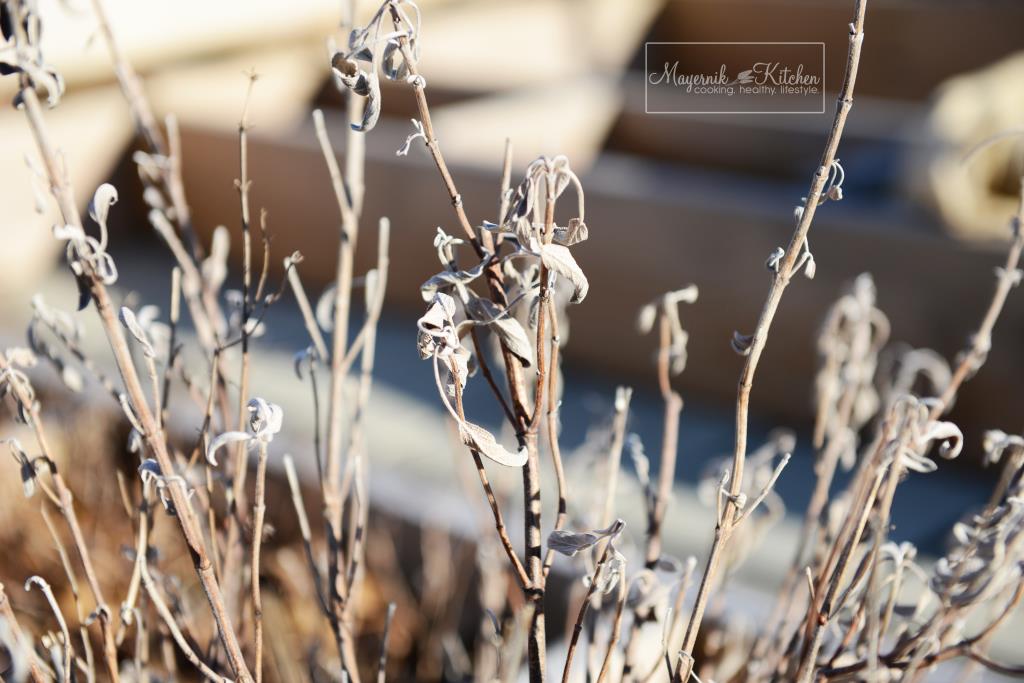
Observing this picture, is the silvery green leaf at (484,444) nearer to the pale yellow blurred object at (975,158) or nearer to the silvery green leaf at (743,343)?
the silvery green leaf at (743,343)

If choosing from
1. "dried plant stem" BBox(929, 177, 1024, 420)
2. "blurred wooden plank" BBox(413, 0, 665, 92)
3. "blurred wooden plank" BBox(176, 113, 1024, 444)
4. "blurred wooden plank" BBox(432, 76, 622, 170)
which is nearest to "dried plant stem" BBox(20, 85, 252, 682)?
"dried plant stem" BBox(929, 177, 1024, 420)

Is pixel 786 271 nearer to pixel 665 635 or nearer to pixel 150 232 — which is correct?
pixel 665 635

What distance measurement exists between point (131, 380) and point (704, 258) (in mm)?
2061

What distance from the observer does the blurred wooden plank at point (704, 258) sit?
2.14 metres

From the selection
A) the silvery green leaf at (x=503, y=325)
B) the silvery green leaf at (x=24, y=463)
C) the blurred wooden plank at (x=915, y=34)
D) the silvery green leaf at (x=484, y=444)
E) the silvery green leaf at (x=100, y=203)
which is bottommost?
the silvery green leaf at (x=484, y=444)

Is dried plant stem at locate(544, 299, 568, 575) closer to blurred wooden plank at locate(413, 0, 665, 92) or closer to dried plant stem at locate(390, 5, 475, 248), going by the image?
dried plant stem at locate(390, 5, 475, 248)

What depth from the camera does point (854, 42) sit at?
1.39ft

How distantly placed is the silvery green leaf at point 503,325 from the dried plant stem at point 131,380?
18cm

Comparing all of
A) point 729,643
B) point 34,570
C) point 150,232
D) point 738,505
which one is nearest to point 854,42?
point 738,505

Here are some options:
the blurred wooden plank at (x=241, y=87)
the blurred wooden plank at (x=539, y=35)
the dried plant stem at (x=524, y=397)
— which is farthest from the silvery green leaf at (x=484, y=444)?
the blurred wooden plank at (x=539, y=35)

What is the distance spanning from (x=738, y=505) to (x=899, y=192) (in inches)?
93.0

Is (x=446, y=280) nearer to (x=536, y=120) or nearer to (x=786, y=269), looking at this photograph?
(x=786, y=269)

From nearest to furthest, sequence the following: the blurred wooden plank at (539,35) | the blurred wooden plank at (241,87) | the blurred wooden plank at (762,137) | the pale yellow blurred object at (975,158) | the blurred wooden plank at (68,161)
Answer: the pale yellow blurred object at (975,158) < the blurred wooden plank at (762,137) < the blurred wooden plank at (68,161) < the blurred wooden plank at (241,87) < the blurred wooden plank at (539,35)

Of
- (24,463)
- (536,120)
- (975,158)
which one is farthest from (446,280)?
(536,120)
